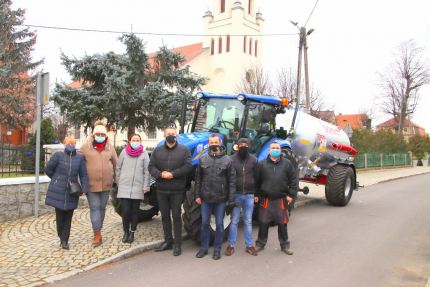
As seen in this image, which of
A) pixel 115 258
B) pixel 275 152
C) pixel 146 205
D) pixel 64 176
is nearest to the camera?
pixel 115 258

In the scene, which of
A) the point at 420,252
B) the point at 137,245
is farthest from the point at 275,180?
the point at 420,252

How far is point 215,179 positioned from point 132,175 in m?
1.34

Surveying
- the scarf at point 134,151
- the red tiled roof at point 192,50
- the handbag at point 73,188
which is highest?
the red tiled roof at point 192,50

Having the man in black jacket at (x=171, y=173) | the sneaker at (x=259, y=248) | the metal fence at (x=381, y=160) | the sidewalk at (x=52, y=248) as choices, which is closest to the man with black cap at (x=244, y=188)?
the sneaker at (x=259, y=248)

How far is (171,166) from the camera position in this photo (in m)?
5.80

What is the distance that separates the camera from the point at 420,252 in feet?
21.9

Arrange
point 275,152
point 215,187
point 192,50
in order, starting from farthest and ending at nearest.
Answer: point 192,50 < point 275,152 < point 215,187

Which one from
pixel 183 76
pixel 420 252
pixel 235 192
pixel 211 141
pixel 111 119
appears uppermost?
pixel 183 76

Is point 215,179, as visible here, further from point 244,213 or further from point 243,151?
point 244,213

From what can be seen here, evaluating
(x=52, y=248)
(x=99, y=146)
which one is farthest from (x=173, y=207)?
(x=52, y=248)

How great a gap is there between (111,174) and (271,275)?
2824 millimetres

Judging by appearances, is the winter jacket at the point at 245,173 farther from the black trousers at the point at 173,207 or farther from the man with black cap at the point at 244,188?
the black trousers at the point at 173,207

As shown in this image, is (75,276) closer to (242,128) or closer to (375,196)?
(242,128)

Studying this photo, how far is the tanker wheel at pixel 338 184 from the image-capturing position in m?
10.8
